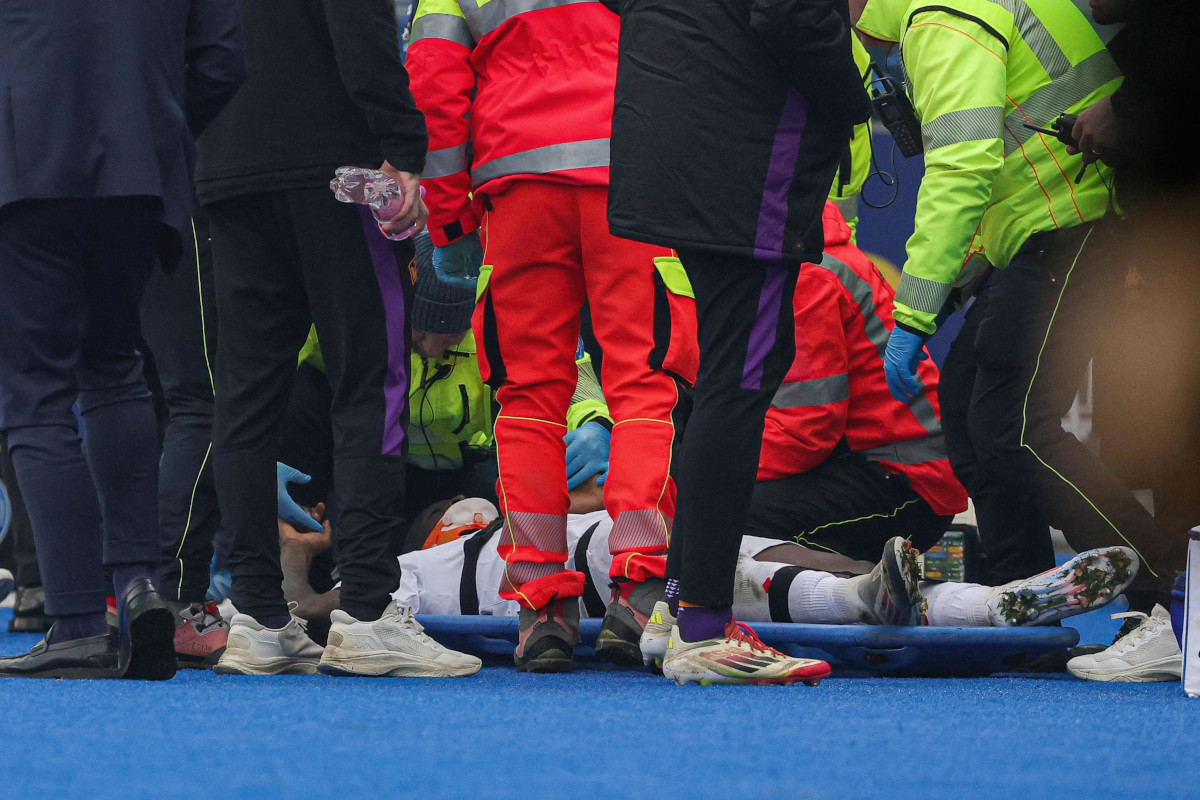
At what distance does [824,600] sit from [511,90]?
3.85 ft

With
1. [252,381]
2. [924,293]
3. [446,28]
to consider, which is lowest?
[252,381]

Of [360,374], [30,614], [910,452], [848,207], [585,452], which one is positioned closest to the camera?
[360,374]

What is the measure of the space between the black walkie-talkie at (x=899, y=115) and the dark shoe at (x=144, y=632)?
218 centimetres

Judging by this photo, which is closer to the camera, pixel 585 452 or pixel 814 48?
pixel 814 48

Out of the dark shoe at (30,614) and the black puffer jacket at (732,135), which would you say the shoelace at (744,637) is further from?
the dark shoe at (30,614)

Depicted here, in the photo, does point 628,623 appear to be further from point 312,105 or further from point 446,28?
point 446,28

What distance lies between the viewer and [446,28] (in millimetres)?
2734

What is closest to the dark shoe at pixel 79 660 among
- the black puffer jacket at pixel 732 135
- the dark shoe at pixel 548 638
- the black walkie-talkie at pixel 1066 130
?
the dark shoe at pixel 548 638

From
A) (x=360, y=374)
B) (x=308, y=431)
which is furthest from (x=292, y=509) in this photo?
(x=360, y=374)

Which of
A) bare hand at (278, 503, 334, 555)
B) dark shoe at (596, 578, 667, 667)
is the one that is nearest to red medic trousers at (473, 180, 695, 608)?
dark shoe at (596, 578, 667, 667)

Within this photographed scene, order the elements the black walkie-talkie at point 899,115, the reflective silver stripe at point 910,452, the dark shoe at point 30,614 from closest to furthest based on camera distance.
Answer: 1. the reflective silver stripe at point 910,452
2. the black walkie-talkie at point 899,115
3. the dark shoe at point 30,614

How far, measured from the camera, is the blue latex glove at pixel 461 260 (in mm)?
2938

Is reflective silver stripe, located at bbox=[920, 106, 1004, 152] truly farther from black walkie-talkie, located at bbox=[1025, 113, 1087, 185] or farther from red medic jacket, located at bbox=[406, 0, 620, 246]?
red medic jacket, located at bbox=[406, 0, 620, 246]

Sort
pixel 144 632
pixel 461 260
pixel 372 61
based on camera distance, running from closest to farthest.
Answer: pixel 144 632
pixel 372 61
pixel 461 260
